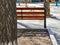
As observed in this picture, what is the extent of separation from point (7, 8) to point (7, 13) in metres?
0.07

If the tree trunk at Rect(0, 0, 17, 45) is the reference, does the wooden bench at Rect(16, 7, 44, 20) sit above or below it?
below

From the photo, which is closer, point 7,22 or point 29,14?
point 7,22

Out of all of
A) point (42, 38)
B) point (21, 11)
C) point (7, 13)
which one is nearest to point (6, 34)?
point (7, 13)

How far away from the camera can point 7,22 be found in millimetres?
2619

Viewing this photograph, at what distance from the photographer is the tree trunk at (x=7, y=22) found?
2.54m

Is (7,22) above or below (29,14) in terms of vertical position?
above

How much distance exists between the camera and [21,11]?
35.0ft

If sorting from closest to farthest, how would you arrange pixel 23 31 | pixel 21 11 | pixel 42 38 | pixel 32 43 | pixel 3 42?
pixel 3 42, pixel 32 43, pixel 42 38, pixel 23 31, pixel 21 11

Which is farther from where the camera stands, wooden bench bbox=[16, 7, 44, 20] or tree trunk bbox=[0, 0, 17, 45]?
wooden bench bbox=[16, 7, 44, 20]

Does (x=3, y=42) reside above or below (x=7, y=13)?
below

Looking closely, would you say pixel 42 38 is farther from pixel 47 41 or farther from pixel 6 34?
pixel 6 34

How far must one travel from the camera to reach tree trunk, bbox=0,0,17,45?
2545 mm

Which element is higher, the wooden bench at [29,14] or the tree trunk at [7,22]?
the tree trunk at [7,22]

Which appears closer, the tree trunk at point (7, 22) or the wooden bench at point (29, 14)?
the tree trunk at point (7, 22)
